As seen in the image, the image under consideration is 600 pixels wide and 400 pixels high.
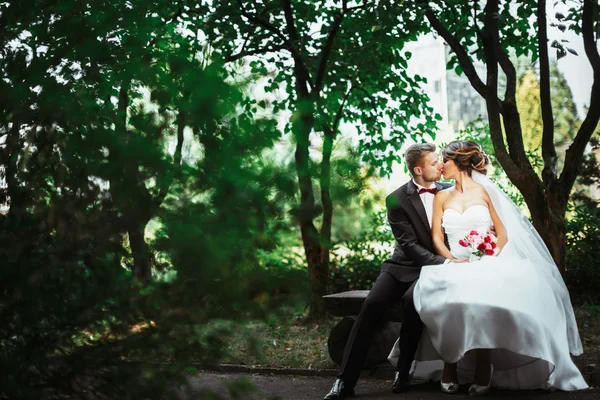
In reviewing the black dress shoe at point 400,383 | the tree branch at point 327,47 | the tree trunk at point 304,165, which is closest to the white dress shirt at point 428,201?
the black dress shoe at point 400,383

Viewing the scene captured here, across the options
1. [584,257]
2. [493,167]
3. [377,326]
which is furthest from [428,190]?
[493,167]

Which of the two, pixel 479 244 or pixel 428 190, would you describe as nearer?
pixel 479 244

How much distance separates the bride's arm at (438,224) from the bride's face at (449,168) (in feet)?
0.65

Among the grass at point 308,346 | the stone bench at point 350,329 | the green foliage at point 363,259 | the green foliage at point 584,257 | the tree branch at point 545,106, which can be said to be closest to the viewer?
the stone bench at point 350,329

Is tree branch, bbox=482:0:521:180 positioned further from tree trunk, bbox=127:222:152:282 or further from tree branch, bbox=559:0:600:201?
tree trunk, bbox=127:222:152:282

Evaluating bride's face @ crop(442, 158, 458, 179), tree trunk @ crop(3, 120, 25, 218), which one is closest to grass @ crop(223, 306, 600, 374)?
bride's face @ crop(442, 158, 458, 179)

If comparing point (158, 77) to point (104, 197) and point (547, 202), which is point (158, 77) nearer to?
point (104, 197)

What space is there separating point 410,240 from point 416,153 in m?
0.81

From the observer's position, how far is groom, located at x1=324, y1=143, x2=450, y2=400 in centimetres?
714

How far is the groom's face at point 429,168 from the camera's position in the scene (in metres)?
7.53

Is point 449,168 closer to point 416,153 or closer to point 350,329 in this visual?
point 416,153

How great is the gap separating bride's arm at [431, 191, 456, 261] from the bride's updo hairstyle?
1.06ft

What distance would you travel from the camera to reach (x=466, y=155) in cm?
755

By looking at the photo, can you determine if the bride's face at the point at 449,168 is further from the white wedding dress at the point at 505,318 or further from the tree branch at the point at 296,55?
the tree branch at the point at 296,55
